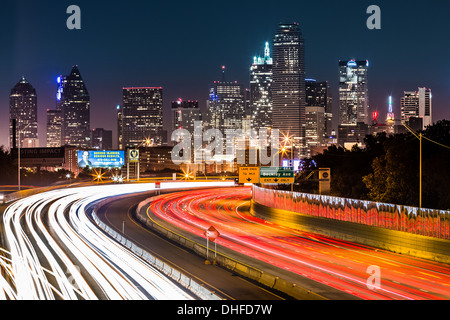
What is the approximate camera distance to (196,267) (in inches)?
1192

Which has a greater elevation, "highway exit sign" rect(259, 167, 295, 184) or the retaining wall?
"highway exit sign" rect(259, 167, 295, 184)

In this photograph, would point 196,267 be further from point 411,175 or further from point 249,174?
point 249,174

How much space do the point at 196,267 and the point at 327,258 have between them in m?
7.99

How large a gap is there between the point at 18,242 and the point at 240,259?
14.8 metres

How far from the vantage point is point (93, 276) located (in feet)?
86.5

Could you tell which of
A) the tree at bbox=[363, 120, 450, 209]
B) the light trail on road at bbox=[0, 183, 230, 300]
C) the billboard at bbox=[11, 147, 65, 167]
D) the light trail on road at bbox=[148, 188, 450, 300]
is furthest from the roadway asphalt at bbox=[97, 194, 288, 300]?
the billboard at bbox=[11, 147, 65, 167]

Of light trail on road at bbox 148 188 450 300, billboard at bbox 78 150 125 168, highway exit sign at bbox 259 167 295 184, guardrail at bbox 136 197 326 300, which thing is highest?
billboard at bbox 78 150 125 168

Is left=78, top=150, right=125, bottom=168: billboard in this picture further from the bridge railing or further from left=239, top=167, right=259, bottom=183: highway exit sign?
the bridge railing

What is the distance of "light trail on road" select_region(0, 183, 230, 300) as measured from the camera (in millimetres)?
22969

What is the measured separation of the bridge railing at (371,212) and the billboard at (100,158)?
46.2 m

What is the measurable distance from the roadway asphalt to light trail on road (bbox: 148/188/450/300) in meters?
3.23

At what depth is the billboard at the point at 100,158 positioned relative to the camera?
93.6 metres

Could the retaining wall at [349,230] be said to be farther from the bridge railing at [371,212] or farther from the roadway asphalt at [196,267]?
the roadway asphalt at [196,267]

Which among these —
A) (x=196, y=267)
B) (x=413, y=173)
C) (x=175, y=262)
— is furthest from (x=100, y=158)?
(x=196, y=267)
